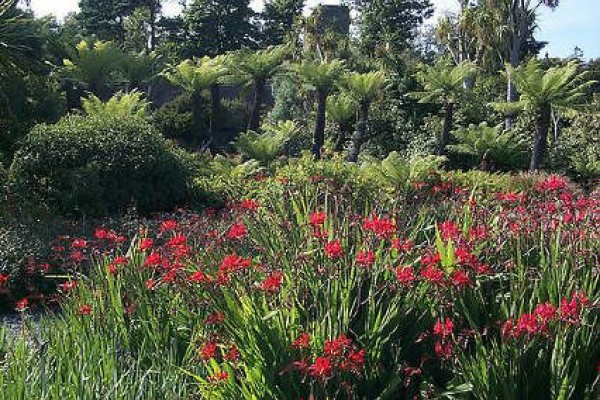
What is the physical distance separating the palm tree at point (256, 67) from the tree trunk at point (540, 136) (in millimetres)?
7602

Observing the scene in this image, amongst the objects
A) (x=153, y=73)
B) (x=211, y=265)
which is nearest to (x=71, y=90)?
(x=153, y=73)

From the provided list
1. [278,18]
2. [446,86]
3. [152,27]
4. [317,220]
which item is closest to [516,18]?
[446,86]

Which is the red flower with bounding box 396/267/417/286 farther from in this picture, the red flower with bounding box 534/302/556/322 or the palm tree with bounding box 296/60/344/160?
the palm tree with bounding box 296/60/344/160

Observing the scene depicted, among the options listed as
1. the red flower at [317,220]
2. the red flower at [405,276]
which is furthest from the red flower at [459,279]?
the red flower at [317,220]

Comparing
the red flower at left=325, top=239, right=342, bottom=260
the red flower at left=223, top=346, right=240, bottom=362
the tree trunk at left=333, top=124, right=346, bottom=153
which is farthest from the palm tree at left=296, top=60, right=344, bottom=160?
the red flower at left=223, top=346, right=240, bottom=362

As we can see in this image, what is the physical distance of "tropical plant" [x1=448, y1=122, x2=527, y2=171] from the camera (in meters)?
18.2

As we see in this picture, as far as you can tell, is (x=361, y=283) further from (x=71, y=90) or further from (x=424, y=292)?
(x=71, y=90)

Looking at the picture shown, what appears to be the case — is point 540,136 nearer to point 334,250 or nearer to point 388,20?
point 334,250

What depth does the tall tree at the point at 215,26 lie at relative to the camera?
32.5 metres

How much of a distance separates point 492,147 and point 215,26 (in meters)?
17.9

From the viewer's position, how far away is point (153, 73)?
27094 mm

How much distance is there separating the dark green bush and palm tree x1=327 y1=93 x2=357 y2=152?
9.53 metres

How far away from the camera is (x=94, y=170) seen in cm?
1034

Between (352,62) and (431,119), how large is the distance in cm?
613
